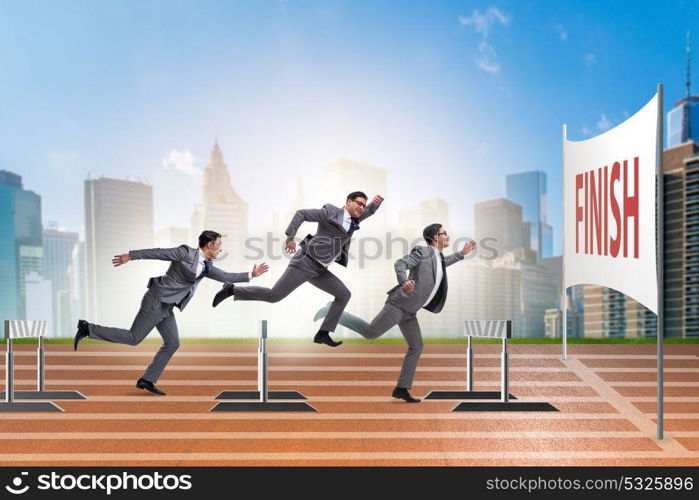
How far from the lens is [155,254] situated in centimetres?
805

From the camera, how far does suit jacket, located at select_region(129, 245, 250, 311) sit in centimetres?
810

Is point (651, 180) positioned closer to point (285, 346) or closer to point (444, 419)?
point (444, 419)

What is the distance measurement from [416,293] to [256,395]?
271 cm

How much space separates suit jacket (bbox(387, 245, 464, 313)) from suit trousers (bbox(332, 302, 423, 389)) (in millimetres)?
129

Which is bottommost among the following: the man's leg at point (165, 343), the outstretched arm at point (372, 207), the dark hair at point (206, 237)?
the man's leg at point (165, 343)

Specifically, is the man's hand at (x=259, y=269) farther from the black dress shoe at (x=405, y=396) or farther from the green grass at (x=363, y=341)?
the green grass at (x=363, y=341)

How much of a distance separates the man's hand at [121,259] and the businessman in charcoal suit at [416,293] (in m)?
2.53

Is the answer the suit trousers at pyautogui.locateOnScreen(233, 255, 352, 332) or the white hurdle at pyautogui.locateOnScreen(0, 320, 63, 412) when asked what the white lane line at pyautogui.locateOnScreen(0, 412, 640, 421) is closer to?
the white hurdle at pyautogui.locateOnScreen(0, 320, 63, 412)

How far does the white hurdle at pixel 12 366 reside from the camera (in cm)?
841

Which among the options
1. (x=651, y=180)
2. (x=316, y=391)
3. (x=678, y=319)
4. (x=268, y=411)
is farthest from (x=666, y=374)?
(x=678, y=319)

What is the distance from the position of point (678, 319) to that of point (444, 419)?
183717mm

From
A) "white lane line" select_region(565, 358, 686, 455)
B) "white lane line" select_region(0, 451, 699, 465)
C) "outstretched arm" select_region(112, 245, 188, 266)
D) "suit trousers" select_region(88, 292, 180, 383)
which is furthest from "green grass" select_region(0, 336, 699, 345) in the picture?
"white lane line" select_region(0, 451, 699, 465)

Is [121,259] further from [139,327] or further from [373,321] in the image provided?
[373,321]

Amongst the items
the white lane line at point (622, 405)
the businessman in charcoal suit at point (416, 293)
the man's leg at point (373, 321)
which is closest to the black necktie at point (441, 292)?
the businessman in charcoal suit at point (416, 293)
